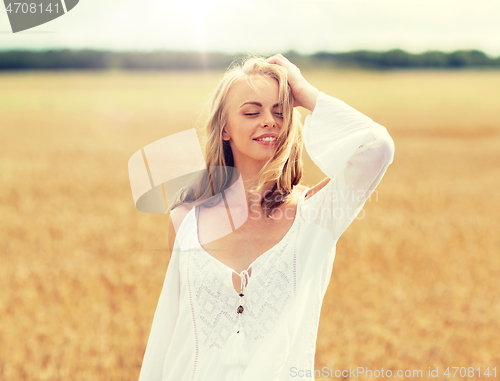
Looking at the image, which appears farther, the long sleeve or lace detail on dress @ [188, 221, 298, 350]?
lace detail on dress @ [188, 221, 298, 350]

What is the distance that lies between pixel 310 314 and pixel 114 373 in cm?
241

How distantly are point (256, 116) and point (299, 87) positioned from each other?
0.18 meters

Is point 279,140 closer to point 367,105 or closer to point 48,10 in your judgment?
point 48,10

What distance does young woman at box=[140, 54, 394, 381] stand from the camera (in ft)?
4.93

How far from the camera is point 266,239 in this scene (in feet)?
5.39

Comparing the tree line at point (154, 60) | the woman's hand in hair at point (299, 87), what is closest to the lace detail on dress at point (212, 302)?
the woman's hand in hair at point (299, 87)

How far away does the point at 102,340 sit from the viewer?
3770 millimetres

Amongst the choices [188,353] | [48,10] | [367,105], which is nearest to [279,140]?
[188,353]

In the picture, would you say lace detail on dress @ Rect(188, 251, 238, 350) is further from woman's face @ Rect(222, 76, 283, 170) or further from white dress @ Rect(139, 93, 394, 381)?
woman's face @ Rect(222, 76, 283, 170)

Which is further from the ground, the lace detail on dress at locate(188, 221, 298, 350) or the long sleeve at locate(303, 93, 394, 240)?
the long sleeve at locate(303, 93, 394, 240)

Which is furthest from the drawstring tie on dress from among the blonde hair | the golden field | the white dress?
the golden field

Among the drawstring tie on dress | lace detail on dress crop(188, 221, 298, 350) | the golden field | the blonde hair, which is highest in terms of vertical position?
the blonde hair

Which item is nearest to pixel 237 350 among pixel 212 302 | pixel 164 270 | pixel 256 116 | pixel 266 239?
pixel 212 302

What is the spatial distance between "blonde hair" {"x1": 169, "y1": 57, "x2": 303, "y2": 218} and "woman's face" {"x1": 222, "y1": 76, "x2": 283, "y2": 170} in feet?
0.07
